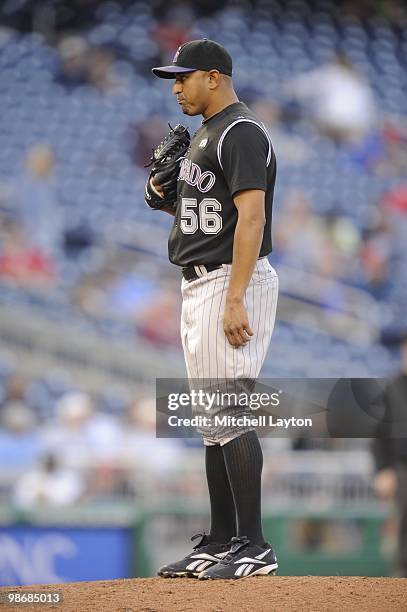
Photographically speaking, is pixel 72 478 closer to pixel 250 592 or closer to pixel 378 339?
pixel 378 339

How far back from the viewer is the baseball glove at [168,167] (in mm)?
2541

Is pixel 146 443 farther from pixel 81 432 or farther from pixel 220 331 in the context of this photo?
pixel 220 331

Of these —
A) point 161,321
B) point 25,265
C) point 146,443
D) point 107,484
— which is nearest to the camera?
point 107,484

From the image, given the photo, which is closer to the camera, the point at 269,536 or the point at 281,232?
the point at 269,536

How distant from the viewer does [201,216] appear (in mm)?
2396

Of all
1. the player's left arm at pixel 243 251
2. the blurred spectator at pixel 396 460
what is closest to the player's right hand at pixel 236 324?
the player's left arm at pixel 243 251

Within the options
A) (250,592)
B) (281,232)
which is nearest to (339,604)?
(250,592)

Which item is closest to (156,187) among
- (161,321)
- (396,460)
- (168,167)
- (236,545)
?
(168,167)

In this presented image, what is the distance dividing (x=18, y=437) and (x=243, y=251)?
4.24 m

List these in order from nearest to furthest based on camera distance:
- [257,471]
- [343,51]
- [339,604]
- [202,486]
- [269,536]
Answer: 1. [339,604]
2. [257,471]
3. [269,536]
4. [202,486]
5. [343,51]

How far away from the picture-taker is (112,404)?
6621mm

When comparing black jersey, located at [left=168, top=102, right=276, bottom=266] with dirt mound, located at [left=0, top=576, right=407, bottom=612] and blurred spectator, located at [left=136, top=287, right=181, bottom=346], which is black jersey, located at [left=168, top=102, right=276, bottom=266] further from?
blurred spectator, located at [left=136, top=287, right=181, bottom=346]

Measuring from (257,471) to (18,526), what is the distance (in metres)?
2.82

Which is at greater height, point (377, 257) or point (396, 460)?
point (377, 257)
